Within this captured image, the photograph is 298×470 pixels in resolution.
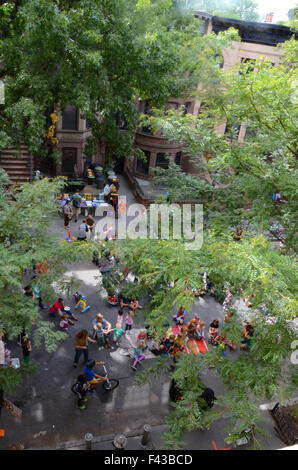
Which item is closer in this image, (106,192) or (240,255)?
(240,255)

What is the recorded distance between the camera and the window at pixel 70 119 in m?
22.8

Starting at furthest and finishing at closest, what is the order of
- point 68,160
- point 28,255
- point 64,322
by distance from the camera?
point 68,160 → point 64,322 → point 28,255

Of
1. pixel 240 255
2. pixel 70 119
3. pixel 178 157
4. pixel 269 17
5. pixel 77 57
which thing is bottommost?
pixel 178 157

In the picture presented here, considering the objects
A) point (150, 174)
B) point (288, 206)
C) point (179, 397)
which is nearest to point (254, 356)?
point (288, 206)

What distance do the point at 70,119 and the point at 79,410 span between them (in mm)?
18744

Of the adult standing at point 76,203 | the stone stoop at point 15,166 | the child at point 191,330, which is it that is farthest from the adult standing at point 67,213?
the child at point 191,330

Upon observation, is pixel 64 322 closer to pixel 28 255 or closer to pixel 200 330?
pixel 200 330

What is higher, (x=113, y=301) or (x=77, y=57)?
(x=77, y=57)

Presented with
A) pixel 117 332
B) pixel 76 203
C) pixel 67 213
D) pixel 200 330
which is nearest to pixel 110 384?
pixel 117 332

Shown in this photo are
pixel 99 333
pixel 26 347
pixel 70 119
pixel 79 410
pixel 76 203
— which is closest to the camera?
pixel 79 410

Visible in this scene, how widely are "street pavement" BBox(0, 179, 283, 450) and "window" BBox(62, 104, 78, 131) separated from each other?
1573 cm

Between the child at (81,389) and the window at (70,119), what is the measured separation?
59.2 ft

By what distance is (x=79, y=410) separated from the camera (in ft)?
32.0

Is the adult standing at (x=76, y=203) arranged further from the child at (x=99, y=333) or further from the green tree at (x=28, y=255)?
the green tree at (x=28, y=255)
